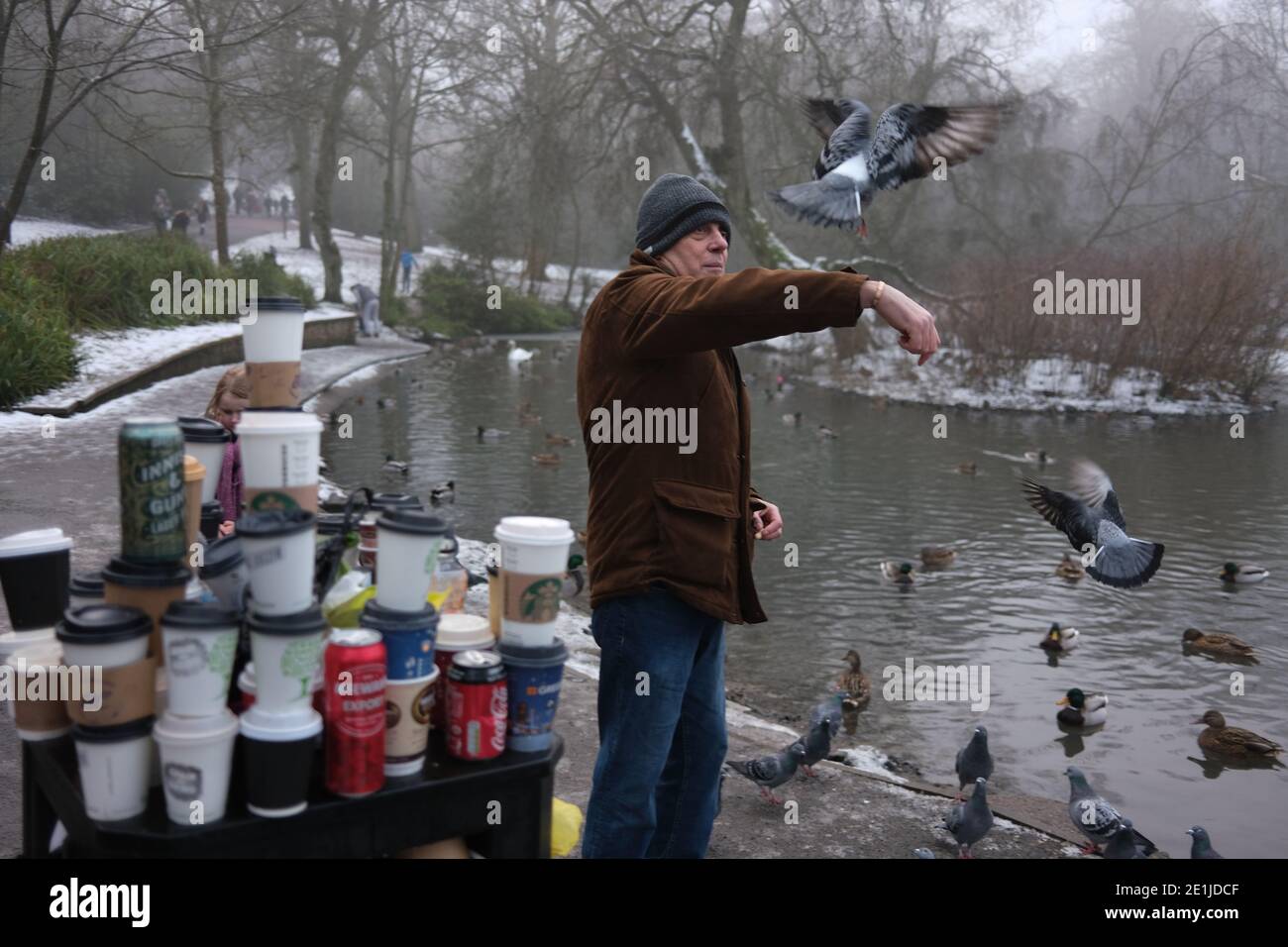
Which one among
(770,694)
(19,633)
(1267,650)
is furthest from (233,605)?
(1267,650)

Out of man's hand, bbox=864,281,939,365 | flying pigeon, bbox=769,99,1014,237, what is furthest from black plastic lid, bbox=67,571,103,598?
flying pigeon, bbox=769,99,1014,237

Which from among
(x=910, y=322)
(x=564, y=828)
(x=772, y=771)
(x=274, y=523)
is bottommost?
(x=772, y=771)

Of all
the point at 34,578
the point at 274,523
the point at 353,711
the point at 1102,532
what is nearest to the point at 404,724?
the point at 353,711

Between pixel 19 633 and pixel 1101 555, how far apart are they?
5834 millimetres

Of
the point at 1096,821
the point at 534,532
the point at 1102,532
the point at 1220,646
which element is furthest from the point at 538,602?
the point at 1220,646

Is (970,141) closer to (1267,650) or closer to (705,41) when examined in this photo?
(1267,650)

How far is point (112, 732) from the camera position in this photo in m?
2.19

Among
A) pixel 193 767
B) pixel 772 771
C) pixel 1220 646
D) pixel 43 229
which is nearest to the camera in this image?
pixel 193 767

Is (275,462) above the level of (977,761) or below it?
above

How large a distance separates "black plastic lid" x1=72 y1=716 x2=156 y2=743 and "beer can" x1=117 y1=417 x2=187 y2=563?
36 cm

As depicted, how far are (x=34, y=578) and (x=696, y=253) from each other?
1.93 meters

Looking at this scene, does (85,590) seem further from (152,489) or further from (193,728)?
(193,728)

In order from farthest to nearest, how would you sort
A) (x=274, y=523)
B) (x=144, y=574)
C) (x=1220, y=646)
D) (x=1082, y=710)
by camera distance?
(x=1220, y=646) < (x=1082, y=710) < (x=144, y=574) < (x=274, y=523)

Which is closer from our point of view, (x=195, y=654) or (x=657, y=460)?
(x=195, y=654)
